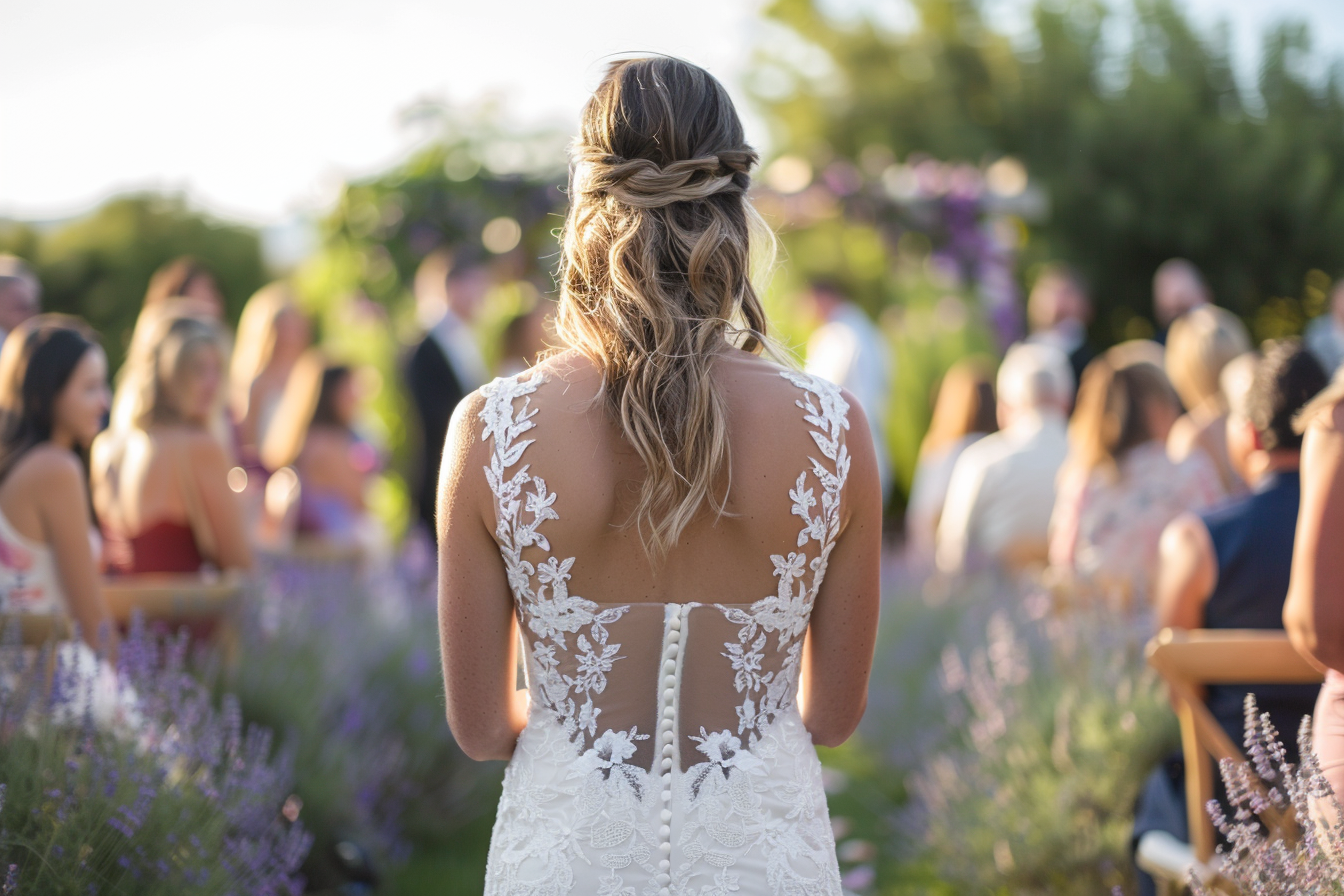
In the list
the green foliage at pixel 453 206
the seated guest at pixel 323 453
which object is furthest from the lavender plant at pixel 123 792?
the green foliage at pixel 453 206

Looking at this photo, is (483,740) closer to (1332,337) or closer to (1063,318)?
(1332,337)

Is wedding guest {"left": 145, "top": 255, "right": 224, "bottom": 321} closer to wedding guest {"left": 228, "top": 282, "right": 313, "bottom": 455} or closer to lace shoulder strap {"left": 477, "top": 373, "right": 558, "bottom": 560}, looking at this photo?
wedding guest {"left": 228, "top": 282, "right": 313, "bottom": 455}

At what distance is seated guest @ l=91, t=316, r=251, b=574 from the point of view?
3922 millimetres

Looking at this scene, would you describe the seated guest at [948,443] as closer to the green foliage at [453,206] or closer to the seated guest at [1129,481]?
the seated guest at [1129,481]

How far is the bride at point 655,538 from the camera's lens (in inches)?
68.5

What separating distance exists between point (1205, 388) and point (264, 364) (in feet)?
15.6

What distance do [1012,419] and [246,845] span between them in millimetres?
4481

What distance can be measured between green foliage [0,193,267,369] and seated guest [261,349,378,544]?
790 cm

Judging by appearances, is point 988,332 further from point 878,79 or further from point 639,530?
point 639,530

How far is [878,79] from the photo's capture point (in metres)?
16.3

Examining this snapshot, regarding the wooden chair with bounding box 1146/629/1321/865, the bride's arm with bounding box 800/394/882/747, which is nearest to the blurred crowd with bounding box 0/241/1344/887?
the wooden chair with bounding box 1146/629/1321/865


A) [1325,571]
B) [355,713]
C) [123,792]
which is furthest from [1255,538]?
[355,713]

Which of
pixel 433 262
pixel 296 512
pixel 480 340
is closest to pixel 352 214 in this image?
pixel 433 262

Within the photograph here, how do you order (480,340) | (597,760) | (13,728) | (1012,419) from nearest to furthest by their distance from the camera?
(597,760), (13,728), (1012,419), (480,340)
